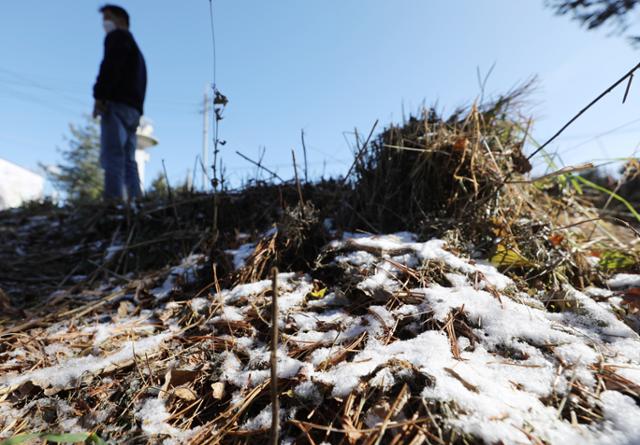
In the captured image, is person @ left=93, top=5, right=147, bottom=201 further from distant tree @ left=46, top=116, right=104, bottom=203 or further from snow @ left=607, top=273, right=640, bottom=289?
distant tree @ left=46, top=116, right=104, bottom=203

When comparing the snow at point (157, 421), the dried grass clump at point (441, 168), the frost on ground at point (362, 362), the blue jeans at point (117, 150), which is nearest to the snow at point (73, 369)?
the frost on ground at point (362, 362)

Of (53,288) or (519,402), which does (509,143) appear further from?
(53,288)

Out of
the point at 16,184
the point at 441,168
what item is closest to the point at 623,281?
the point at 441,168

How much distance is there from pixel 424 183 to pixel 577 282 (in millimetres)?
801

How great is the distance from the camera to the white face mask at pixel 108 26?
11.0 feet

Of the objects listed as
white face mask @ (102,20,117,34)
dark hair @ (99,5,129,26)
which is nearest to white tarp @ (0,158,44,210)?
white face mask @ (102,20,117,34)

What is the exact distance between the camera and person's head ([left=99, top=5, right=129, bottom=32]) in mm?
3305

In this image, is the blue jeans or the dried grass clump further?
the blue jeans

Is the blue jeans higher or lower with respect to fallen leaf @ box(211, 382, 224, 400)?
higher

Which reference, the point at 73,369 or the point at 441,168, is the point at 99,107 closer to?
the point at 73,369

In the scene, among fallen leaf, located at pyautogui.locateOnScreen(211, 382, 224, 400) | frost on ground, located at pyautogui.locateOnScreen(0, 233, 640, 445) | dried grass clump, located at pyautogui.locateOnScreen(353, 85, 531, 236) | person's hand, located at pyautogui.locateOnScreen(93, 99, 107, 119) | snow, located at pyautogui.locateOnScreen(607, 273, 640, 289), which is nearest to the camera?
frost on ground, located at pyautogui.locateOnScreen(0, 233, 640, 445)

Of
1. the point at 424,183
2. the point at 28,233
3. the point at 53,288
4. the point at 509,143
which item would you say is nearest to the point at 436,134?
the point at 424,183

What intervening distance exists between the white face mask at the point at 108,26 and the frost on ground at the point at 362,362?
331 centimetres

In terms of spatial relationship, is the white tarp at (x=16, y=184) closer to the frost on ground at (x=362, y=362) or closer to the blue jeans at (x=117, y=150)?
the blue jeans at (x=117, y=150)
